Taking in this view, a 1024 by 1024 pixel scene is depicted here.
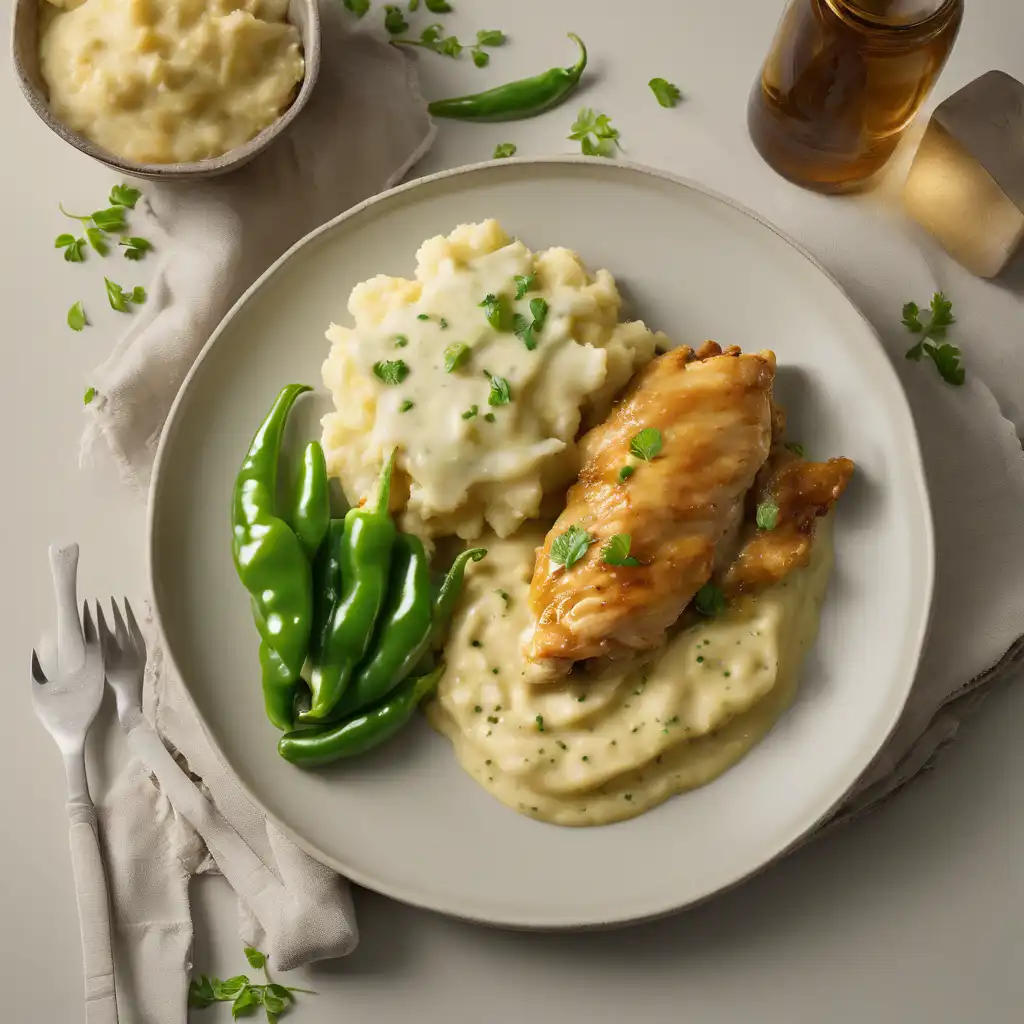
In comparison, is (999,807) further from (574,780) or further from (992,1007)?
(574,780)

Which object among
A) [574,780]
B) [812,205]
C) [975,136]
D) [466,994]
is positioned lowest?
[466,994]

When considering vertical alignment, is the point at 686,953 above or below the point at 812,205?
below

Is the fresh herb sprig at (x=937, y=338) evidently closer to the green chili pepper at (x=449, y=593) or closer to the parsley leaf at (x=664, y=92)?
the parsley leaf at (x=664, y=92)

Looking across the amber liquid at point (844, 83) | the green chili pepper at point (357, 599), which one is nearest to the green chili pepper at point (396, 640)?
the green chili pepper at point (357, 599)

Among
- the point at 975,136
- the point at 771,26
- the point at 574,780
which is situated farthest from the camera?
the point at 771,26

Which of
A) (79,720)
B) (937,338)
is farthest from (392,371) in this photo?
(937,338)

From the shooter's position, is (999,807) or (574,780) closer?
(574,780)

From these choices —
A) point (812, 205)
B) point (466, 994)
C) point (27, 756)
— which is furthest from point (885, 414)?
point (27, 756)
